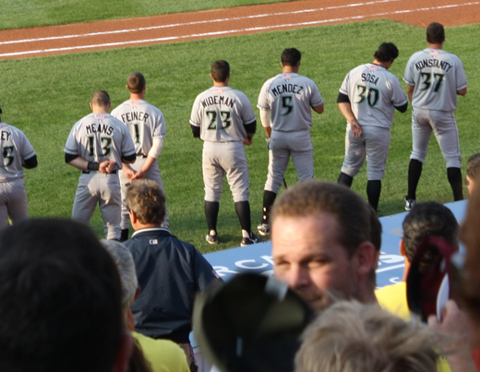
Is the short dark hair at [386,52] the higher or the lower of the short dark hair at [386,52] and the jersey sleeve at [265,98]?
the higher

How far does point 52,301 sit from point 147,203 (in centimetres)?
323

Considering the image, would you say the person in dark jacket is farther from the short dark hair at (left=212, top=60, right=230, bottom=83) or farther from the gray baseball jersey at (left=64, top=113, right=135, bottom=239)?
the short dark hair at (left=212, top=60, right=230, bottom=83)

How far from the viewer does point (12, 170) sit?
279 inches

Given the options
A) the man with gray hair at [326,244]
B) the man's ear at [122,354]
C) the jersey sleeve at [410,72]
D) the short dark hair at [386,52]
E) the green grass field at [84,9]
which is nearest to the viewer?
the man's ear at [122,354]

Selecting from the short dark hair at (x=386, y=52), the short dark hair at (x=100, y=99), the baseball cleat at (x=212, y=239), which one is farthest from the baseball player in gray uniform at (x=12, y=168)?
the short dark hair at (x=386, y=52)

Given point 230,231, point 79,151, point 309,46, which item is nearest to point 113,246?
point 79,151

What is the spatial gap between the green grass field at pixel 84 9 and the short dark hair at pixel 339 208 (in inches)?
741

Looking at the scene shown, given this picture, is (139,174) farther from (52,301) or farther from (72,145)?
(52,301)

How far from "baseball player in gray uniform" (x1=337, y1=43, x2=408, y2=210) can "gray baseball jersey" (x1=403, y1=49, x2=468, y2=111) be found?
1.24 ft

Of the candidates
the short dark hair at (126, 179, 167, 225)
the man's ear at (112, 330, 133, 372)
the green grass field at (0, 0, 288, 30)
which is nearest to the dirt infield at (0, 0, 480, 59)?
the green grass field at (0, 0, 288, 30)

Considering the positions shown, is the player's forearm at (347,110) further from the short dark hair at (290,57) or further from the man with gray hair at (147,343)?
the man with gray hair at (147,343)

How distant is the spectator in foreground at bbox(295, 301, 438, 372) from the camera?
1.23 m

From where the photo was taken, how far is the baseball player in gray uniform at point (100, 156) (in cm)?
702

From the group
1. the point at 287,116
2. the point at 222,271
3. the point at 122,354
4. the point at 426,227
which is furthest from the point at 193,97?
the point at 122,354
